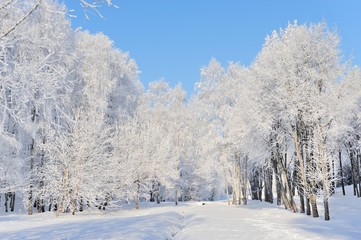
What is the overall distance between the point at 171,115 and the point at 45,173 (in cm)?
2250

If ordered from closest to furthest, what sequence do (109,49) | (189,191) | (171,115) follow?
(109,49)
(171,115)
(189,191)

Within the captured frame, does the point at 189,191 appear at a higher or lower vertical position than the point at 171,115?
lower

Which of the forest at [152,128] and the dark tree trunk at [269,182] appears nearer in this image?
the forest at [152,128]

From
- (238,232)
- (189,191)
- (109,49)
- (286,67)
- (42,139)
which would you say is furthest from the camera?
(189,191)

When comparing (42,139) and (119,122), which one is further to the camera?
(119,122)

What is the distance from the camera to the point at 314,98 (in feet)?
59.4

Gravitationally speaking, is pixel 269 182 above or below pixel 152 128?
below

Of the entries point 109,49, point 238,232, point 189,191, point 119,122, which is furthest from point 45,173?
point 189,191

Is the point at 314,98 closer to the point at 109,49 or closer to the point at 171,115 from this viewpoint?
the point at 109,49

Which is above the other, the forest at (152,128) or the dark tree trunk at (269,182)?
the forest at (152,128)

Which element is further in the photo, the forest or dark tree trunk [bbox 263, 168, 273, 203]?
dark tree trunk [bbox 263, 168, 273, 203]

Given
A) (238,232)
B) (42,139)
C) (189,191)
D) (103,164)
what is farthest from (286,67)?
(189,191)

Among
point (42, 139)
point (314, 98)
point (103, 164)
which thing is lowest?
point (103, 164)

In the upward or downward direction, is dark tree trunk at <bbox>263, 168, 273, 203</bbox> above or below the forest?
below
